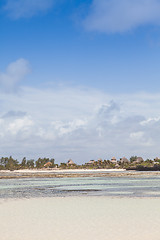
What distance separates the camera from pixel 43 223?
59.3 feet

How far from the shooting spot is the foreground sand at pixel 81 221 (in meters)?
14.8

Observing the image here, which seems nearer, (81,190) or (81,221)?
(81,221)

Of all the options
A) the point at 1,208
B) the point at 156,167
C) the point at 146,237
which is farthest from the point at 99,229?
the point at 156,167

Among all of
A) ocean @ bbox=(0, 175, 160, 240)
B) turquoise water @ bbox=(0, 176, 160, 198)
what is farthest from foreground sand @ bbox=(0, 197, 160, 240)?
turquoise water @ bbox=(0, 176, 160, 198)

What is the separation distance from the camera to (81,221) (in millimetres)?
18562

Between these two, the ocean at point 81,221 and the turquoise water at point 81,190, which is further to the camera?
the turquoise water at point 81,190

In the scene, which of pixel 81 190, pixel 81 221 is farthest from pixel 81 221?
pixel 81 190

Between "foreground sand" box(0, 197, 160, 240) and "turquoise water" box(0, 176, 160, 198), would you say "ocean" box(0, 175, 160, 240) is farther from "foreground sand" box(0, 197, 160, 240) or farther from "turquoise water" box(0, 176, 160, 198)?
"turquoise water" box(0, 176, 160, 198)

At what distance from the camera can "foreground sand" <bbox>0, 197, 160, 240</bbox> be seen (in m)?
14.8

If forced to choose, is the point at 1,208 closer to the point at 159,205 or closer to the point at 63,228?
the point at 63,228

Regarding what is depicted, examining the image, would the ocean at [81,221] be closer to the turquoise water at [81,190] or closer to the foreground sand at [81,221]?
the foreground sand at [81,221]

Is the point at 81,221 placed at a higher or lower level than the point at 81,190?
lower

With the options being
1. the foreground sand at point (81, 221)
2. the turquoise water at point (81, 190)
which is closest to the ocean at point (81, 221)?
the foreground sand at point (81, 221)

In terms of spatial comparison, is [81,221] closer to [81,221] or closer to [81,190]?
[81,221]
